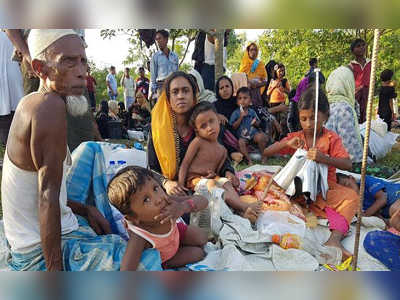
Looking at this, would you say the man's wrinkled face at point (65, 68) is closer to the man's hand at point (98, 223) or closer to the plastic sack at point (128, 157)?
the man's hand at point (98, 223)

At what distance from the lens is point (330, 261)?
7.78 feet

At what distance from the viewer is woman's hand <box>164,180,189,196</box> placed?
9.31 ft

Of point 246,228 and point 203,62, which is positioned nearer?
point 246,228

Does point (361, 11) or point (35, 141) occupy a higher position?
point (361, 11)

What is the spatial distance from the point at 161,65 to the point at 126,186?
5087 mm

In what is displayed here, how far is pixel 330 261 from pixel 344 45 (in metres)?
9.13

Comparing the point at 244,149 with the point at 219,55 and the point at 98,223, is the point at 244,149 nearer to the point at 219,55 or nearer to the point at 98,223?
the point at 219,55

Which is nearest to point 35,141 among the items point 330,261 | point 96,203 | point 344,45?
point 96,203

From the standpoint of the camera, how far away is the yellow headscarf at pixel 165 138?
313 cm

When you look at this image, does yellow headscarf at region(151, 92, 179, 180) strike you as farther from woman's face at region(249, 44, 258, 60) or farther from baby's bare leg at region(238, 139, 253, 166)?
woman's face at region(249, 44, 258, 60)

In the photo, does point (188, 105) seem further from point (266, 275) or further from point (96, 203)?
point (266, 275)

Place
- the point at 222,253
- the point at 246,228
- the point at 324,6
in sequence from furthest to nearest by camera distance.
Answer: the point at 246,228 → the point at 222,253 → the point at 324,6

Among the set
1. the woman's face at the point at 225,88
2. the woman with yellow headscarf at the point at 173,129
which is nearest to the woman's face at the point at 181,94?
the woman with yellow headscarf at the point at 173,129

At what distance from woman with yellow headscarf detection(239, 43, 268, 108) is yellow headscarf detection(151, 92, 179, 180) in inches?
149
